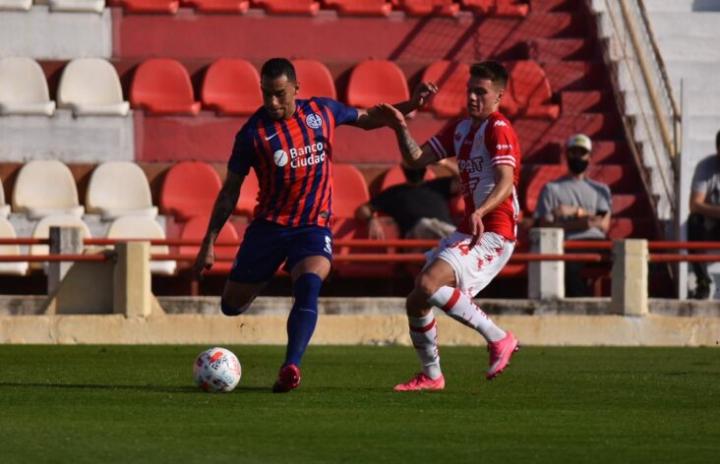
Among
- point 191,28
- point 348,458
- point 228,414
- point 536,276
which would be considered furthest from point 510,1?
point 348,458

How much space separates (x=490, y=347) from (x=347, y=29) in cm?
1198

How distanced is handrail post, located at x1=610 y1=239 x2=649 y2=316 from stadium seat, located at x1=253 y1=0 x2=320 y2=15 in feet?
20.7

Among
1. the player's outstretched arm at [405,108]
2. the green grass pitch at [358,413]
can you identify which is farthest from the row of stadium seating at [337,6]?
the player's outstretched arm at [405,108]

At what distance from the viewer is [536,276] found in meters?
18.5

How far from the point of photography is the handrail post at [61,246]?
58.1 feet

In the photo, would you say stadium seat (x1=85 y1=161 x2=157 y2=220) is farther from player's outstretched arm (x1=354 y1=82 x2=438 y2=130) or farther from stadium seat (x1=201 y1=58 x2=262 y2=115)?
player's outstretched arm (x1=354 y1=82 x2=438 y2=130)

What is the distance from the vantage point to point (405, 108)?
1177 cm

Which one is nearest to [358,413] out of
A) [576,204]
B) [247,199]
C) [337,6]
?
[576,204]

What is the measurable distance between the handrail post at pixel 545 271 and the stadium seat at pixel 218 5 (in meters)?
5.90

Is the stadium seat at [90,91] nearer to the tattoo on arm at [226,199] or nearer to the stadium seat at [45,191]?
the stadium seat at [45,191]

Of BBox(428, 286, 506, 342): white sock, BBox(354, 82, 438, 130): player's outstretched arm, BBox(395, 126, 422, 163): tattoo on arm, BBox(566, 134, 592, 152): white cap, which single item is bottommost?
BBox(428, 286, 506, 342): white sock

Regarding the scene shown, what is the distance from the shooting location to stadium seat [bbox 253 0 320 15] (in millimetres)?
22594

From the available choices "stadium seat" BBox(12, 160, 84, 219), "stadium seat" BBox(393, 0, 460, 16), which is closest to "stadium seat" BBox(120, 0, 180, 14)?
"stadium seat" BBox(12, 160, 84, 219)

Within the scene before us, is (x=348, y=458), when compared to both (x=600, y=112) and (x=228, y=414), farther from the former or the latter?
(x=600, y=112)
